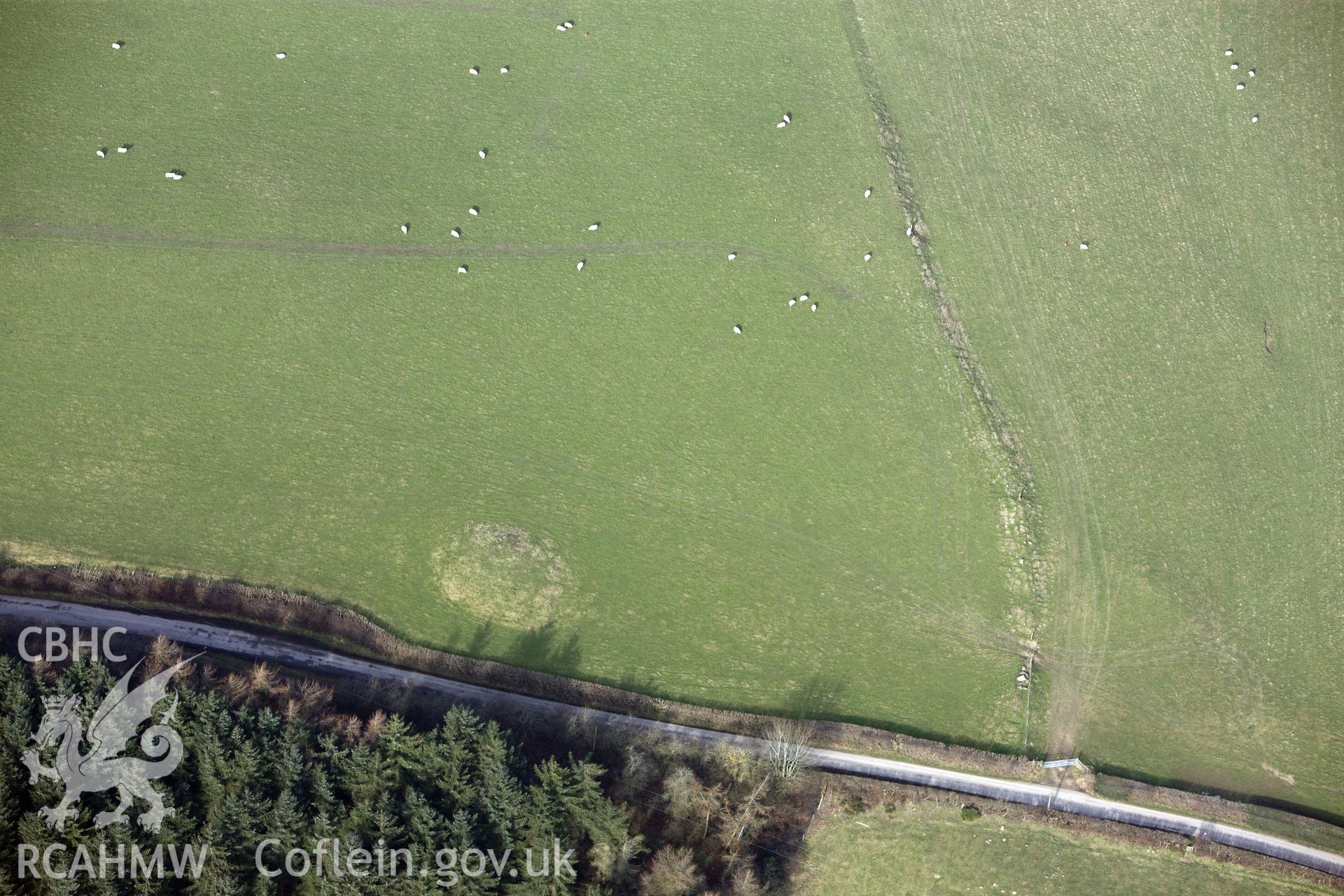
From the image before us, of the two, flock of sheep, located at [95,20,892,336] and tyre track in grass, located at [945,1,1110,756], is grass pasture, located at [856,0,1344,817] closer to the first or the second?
tyre track in grass, located at [945,1,1110,756]

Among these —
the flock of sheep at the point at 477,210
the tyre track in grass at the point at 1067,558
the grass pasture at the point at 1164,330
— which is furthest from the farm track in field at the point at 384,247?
the grass pasture at the point at 1164,330

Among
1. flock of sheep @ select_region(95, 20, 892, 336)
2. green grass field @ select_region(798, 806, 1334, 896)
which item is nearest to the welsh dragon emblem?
flock of sheep @ select_region(95, 20, 892, 336)


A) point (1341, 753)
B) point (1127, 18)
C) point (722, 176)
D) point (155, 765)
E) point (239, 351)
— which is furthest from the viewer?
point (1127, 18)

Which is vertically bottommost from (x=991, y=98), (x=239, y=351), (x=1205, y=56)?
(x=239, y=351)

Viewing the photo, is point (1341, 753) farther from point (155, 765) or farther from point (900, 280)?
point (155, 765)

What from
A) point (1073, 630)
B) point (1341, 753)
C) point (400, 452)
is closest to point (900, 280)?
point (1073, 630)

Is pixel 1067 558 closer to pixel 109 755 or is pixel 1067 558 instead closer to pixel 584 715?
pixel 584 715

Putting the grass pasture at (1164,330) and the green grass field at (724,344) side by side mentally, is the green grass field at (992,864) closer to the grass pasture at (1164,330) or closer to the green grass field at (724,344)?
the grass pasture at (1164,330)
